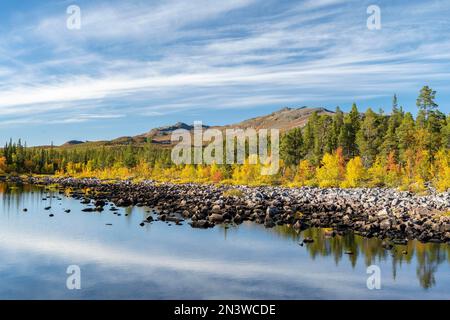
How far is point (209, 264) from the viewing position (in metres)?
19.8

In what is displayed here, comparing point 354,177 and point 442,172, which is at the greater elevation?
point 442,172

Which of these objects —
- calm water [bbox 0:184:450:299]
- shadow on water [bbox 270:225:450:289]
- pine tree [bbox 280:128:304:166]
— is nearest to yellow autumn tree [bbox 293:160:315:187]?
pine tree [bbox 280:128:304:166]

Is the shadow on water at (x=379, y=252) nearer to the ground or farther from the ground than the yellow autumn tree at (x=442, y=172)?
nearer to the ground

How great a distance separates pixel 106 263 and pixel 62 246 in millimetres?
5627

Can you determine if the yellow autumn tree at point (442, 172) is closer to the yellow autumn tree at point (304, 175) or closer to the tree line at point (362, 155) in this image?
the tree line at point (362, 155)

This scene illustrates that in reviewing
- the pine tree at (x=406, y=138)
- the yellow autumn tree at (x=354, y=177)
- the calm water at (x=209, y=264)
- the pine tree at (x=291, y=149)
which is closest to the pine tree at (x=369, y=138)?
the pine tree at (x=406, y=138)

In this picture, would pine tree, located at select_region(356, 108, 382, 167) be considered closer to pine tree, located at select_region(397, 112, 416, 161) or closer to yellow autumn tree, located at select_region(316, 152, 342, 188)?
pine tree, located at select_region(397, 112, 416, 161)

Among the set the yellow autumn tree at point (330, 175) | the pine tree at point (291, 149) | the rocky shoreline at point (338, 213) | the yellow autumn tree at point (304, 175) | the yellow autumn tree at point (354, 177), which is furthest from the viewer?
the pine tree at point (291, 149)

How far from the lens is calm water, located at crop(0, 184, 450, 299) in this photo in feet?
51.6

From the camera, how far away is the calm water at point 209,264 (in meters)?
15.7

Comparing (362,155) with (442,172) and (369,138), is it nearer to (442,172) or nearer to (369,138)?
(369,138)

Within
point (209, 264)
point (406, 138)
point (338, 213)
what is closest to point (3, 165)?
point (406, 138)

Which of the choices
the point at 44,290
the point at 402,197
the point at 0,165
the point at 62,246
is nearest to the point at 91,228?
the point at 62,246
